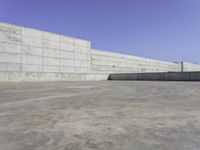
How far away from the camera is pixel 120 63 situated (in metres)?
26.3

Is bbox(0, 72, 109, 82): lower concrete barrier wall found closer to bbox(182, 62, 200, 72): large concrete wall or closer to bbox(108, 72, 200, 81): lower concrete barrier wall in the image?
bbox(108, 72, 200, 81): lower concrete barrier wall

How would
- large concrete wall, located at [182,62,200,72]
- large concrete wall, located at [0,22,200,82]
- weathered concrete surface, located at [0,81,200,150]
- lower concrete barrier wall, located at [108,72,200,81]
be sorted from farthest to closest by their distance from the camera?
large concrete wall, located at [182,62,200,72] → lower concrete barrier wall, located at [108,72,200,81] → large concrete wall, located at [0,22,200,82] → weathered concrete surface, located at [0,81,200,150]

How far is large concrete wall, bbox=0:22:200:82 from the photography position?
14.0m

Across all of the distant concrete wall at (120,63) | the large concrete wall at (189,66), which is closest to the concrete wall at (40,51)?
the distant concrete wall at (120,63)

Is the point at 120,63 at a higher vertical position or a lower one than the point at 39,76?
higher

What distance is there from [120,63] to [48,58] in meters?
12.5

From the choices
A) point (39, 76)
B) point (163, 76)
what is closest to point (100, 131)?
point (39, 76)

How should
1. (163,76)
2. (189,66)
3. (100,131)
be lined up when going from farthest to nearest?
1. (189,66)
2. (163,76)
3. (100,131)

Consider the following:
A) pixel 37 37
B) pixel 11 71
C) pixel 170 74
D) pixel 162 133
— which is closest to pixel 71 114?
pixel 162 133

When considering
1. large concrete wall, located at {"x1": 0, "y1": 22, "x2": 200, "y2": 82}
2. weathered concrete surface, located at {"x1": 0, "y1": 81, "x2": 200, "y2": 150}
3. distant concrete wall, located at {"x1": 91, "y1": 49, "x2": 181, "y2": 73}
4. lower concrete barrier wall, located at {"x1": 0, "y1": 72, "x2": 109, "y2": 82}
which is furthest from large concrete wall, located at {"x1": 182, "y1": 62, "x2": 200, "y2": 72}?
weathered concrete surface, located at {"x1": 0, "y1": 81, "x2": 200, "y2": 150}

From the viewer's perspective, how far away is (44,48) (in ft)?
54.8

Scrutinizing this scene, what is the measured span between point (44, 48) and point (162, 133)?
16.2 metres

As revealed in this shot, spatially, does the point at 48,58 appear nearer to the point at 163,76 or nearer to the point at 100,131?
the point at 163,76

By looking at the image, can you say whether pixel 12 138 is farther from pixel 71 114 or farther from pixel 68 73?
pixel 68 73
